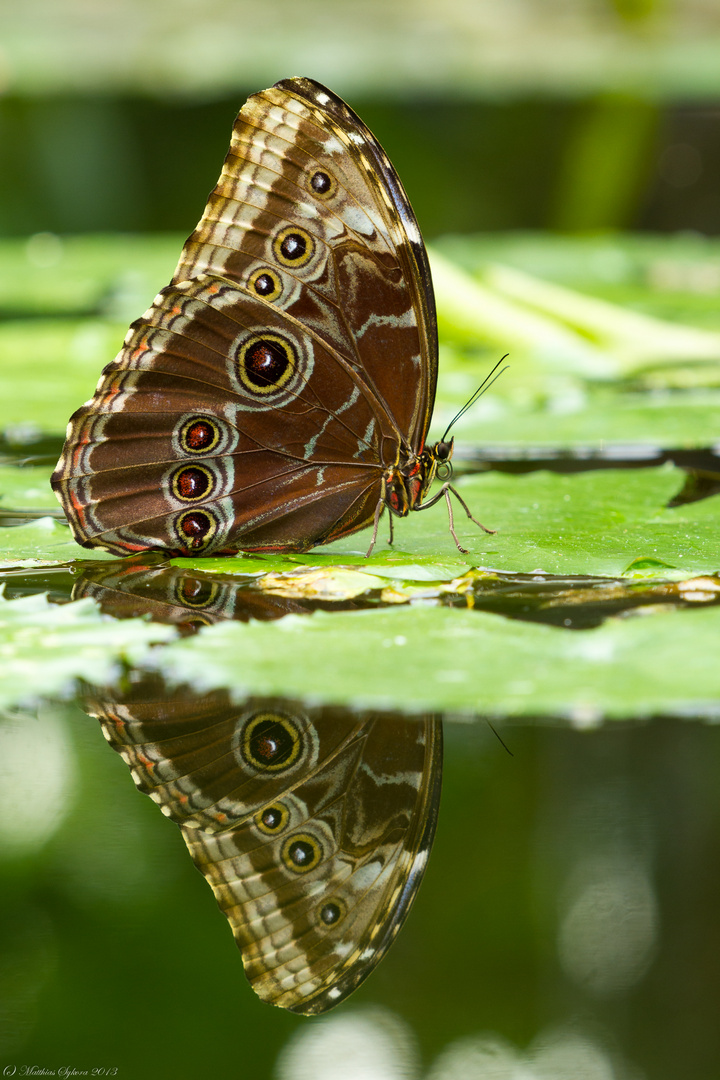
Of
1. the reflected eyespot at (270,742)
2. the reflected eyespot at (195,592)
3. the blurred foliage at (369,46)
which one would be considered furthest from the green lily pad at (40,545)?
the blurred foliage at (369,46)

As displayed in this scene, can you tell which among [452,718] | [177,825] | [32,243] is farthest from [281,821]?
[32,243]

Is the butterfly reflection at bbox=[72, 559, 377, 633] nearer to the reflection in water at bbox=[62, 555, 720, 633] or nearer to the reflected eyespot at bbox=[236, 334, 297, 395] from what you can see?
the reflection in water at bbox=[62, 555, 720, 633]

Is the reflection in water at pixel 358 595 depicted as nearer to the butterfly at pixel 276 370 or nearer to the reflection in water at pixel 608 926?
the butterfly at pixel 276 370

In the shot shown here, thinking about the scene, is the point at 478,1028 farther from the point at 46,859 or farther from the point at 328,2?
the point at 328,2

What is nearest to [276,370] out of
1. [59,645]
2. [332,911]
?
[59,645]

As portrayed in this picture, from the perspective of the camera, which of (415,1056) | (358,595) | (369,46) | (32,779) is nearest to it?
(415,1056)

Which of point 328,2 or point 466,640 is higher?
point 328,2

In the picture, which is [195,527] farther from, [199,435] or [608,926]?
[608,926]
